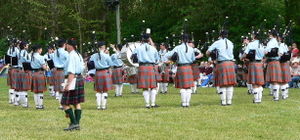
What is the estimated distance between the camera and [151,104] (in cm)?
1403

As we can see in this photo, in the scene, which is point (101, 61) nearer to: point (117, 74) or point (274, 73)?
point (274, 73)

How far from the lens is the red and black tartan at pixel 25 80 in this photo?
14992mm

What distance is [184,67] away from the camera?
13672 mm

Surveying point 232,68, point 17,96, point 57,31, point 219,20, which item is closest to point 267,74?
point 232,68

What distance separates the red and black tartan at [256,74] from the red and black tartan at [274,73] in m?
0.78

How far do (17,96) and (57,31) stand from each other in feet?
80.1

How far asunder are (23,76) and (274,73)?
6.45 metres

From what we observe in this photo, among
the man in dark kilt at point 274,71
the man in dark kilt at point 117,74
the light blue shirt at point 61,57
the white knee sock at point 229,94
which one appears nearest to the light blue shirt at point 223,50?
the white knee sock at point 229,94

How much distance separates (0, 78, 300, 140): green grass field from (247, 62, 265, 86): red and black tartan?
556 millimetres

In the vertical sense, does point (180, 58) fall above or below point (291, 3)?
below

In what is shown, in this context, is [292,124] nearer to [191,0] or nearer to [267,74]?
[267,74]

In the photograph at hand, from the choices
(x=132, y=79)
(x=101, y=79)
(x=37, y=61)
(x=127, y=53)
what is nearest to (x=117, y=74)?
(x=132, y=79)

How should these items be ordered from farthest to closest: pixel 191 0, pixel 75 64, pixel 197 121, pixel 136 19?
pixel 136 19
pixel 191 0
pixel 197 121
pixel 75 64

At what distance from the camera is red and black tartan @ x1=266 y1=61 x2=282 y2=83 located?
1498cm
